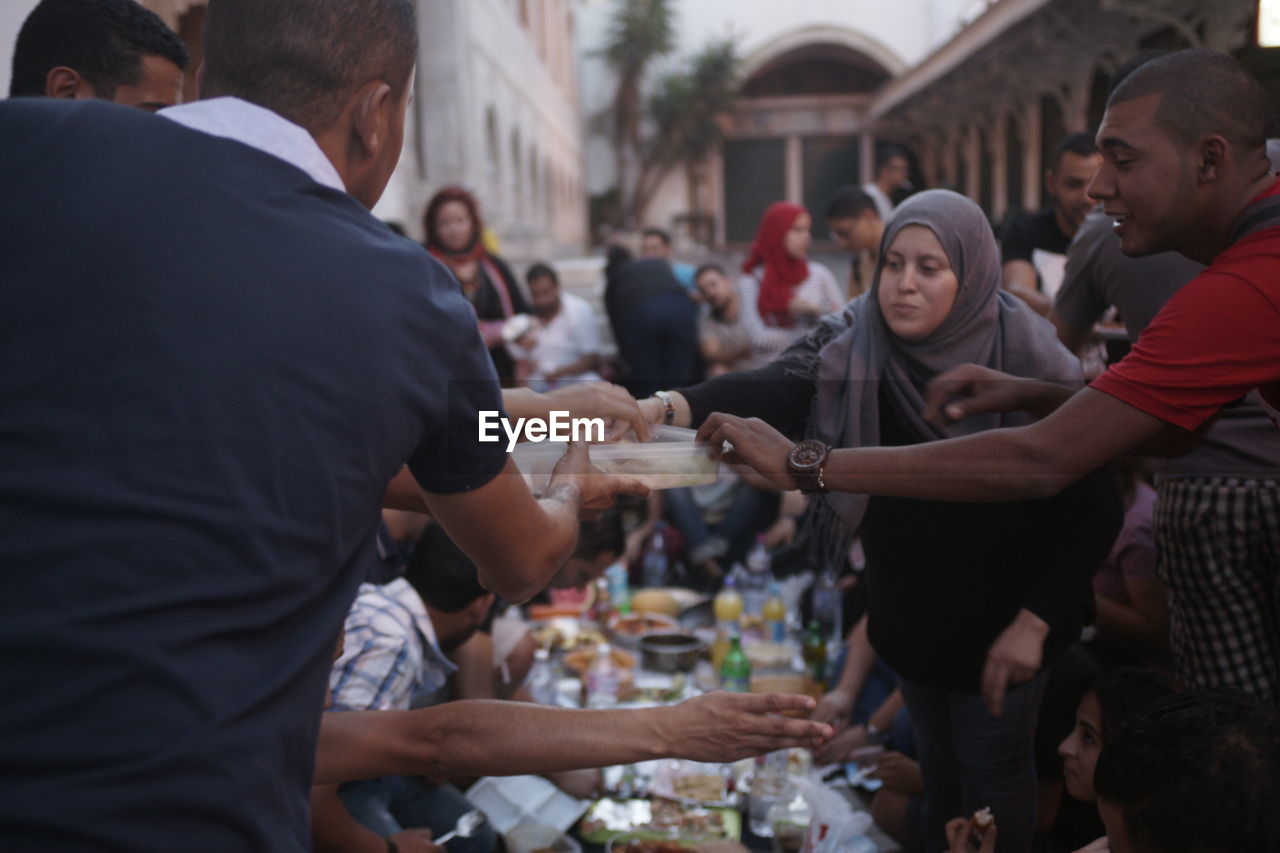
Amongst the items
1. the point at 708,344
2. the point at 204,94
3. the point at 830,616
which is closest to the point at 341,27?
the point at 204,94

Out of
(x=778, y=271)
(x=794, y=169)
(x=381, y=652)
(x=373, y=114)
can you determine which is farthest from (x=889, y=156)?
(x=794, y=169)

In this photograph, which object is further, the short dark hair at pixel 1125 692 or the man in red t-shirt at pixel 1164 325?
the short dark hair at pixel 1125 692

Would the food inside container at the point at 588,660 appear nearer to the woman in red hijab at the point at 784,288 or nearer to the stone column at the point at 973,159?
the woman in red hijab at the point at 784,288

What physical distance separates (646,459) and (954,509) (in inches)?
29.9

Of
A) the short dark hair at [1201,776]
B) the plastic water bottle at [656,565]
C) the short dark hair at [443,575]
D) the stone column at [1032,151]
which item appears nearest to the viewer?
the short dark hair at [1201,776]

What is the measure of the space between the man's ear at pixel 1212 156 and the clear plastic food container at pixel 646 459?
92 cm

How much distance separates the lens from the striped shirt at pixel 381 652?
2.54 metres

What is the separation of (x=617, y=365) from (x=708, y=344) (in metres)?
1.33

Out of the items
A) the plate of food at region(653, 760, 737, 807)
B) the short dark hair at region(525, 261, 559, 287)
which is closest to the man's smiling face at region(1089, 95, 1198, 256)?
the plate of food at region(653, 760, 737, 807)

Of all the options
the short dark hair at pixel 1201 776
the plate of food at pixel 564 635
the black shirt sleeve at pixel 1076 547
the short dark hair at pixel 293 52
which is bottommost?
the plate of food at pixel 564 635

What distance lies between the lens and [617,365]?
7301mm

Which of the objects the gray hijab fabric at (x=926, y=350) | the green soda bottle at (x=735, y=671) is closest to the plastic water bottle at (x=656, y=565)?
the green soda bottle at (x=735, y=671)

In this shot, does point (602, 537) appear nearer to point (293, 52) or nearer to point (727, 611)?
point (727, 611)

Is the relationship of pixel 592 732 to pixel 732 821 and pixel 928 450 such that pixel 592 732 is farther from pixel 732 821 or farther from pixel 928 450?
pixel 732 821
